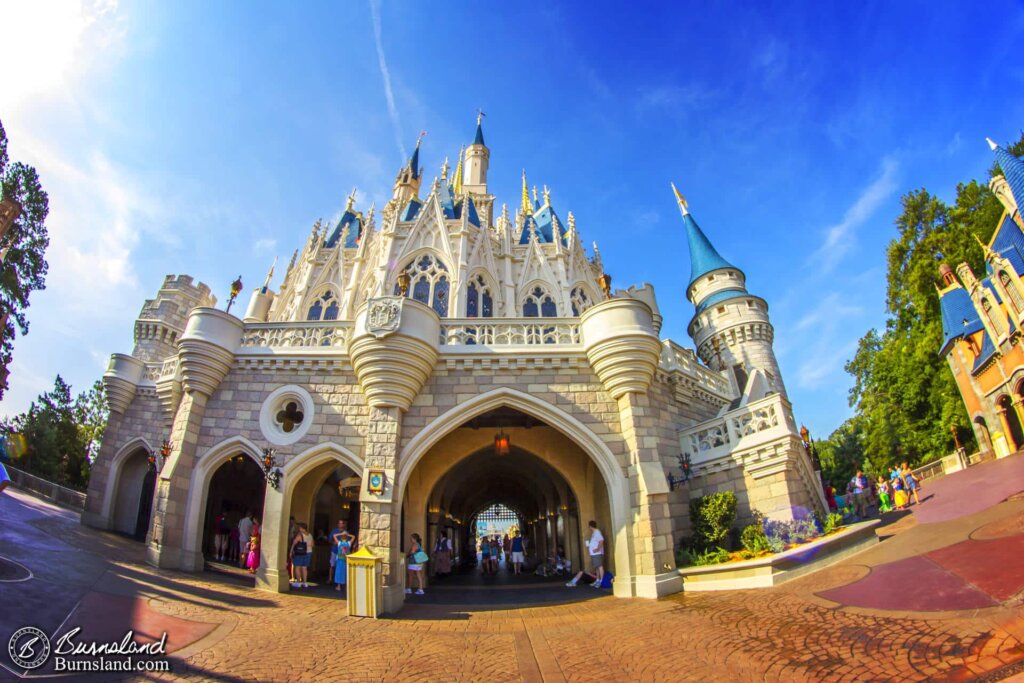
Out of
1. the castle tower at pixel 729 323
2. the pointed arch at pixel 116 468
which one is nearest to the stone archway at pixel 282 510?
the pointed arch at pixel 116 468

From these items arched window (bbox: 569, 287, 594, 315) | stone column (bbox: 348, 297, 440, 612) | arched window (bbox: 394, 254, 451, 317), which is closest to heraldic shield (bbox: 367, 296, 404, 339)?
stone column (bbox: 348, 297, 440, 612)

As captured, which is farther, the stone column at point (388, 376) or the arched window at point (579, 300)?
the arched window at point (579, 300)

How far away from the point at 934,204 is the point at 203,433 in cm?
3965

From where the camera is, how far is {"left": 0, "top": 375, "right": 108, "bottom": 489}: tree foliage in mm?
23438

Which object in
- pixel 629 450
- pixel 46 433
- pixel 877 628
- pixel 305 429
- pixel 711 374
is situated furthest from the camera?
pixel 46 433

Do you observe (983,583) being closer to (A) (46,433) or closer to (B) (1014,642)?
(B) (1014,642)

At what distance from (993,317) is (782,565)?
25222mm

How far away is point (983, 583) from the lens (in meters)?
4.97

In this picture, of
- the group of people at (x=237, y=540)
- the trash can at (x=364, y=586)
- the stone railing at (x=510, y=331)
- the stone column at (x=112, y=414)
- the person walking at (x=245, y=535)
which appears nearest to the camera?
the trash can at (x=364, y=586)

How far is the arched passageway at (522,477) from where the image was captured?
41.8 ft

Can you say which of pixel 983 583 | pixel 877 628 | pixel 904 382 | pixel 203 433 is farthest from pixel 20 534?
pixel 904 382

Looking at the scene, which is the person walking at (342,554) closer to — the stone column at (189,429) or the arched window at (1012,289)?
the stone column at (189,429)

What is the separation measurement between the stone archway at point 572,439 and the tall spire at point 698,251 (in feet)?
68.9

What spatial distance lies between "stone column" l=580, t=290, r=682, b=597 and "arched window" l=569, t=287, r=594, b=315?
10.0 m
